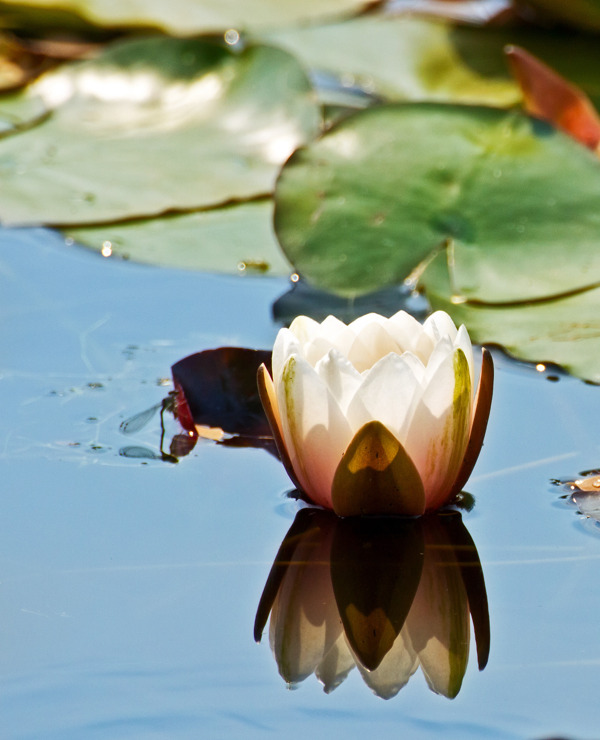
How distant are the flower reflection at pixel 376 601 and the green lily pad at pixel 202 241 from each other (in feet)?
2.30

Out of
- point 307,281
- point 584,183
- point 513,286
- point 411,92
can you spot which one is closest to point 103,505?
point 307,281

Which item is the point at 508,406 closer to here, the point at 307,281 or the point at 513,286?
the point at 513,286

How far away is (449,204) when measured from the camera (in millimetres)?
1535

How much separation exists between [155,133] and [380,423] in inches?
49.6

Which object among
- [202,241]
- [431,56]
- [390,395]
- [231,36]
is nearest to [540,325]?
[390,395]

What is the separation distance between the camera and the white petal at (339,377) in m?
0.93

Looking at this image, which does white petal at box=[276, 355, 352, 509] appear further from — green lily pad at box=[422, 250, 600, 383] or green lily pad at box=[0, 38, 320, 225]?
green lily pad at box=[0, 38, 320, 225]

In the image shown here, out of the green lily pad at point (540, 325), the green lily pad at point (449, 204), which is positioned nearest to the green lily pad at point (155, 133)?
the green lily pad at point (449, 204)

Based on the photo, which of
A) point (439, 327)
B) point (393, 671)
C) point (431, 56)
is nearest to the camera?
point (393, 671)

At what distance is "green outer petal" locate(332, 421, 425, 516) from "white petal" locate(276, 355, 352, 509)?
0.02 metres

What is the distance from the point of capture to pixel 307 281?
150 cm

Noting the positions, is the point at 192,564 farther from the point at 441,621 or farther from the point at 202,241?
the point at 202,241

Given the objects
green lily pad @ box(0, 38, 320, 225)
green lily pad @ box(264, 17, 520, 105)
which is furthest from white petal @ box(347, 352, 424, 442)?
green lily pad @ box(264, 17, 520, 105)

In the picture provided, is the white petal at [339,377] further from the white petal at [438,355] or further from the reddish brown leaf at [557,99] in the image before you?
the reddish brown leaf at [557,99]
